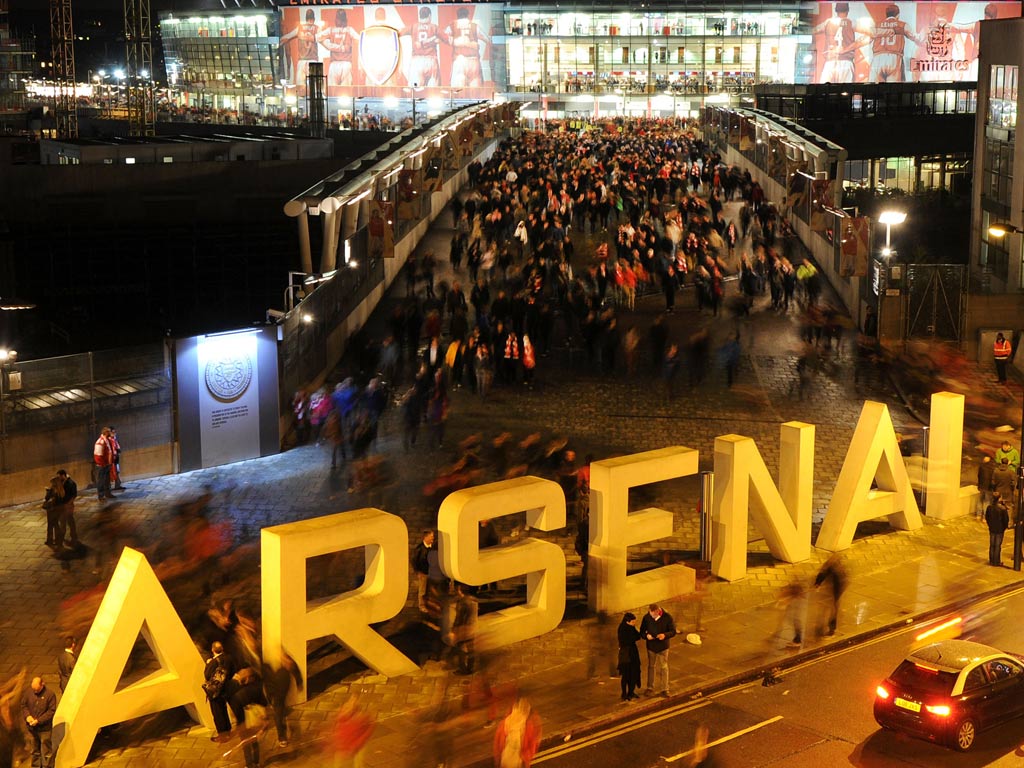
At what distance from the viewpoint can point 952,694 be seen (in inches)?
502

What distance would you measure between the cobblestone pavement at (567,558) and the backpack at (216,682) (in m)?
0.57

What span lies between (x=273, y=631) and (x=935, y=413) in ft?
36.4

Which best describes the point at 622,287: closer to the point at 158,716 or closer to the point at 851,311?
the point at 851,311

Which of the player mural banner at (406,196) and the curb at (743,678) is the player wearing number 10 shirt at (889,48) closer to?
the player mural banner at (406,196)

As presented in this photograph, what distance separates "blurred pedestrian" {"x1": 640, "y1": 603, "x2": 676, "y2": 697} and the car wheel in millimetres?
3043

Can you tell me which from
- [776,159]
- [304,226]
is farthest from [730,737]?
[776,159]

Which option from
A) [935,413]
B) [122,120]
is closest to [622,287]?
[935,413]

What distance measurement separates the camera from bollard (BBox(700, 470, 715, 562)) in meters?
18.3

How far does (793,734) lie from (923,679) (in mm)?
1390

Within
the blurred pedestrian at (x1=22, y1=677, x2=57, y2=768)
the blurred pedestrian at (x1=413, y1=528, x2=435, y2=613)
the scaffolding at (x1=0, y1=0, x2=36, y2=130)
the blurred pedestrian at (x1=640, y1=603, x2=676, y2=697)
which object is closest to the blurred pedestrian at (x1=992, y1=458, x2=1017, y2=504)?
the blurred pedestrian at (x1=640, y1=603, x2=676, y2=697)

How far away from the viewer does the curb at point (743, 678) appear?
13.7 metres

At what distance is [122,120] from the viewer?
111 metres

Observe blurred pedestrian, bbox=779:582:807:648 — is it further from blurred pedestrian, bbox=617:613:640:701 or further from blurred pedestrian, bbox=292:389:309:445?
blurred pedestrian, bbox=292:389:309:445

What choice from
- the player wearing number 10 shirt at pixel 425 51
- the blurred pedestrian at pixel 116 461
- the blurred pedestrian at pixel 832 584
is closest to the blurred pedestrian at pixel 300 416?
the blurred pedestrian at pixel 116 461
